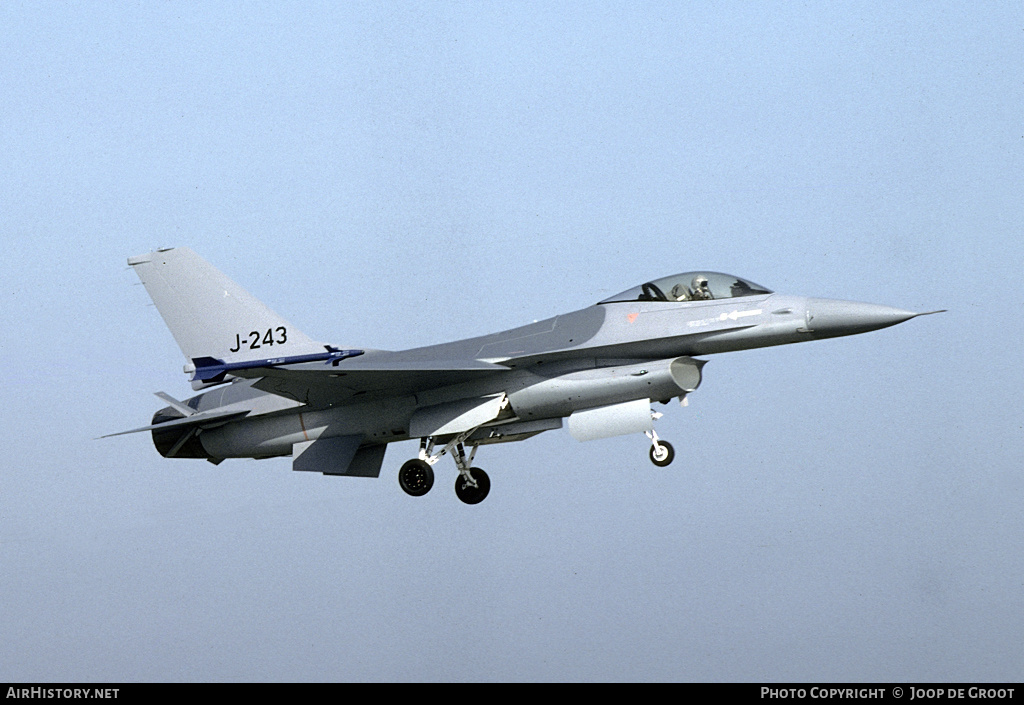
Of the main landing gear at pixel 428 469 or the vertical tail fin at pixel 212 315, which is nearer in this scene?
the main landing gear at pixel 428 469

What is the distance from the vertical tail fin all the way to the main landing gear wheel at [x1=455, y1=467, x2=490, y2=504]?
3249 millimetres

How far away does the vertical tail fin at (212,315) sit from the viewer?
21719 mm

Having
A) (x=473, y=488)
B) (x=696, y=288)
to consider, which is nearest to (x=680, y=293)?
(x=696, y=288)

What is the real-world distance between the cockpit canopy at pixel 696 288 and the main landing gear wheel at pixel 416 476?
405 cm

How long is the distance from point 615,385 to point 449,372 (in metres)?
2.44

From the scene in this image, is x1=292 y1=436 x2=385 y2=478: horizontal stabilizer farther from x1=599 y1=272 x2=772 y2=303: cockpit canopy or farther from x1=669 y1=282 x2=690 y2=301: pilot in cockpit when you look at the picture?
x1=669 y1=282 x2=690 y2=301: pilot in cockpit

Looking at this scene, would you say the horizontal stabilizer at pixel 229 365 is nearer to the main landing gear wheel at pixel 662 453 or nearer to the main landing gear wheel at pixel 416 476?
the main landing gear wheel at pixel 416 476

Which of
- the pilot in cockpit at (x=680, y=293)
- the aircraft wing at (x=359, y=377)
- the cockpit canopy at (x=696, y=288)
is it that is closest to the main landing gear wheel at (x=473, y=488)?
the aircraft wing at (x=359, y=377)

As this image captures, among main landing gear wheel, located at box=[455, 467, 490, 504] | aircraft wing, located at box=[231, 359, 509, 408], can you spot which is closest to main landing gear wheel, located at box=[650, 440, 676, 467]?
aircraft wing, located at box=[231, 359, 509, 408]

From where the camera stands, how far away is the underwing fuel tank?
63.2 ft

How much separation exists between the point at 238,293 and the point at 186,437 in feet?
8.22
